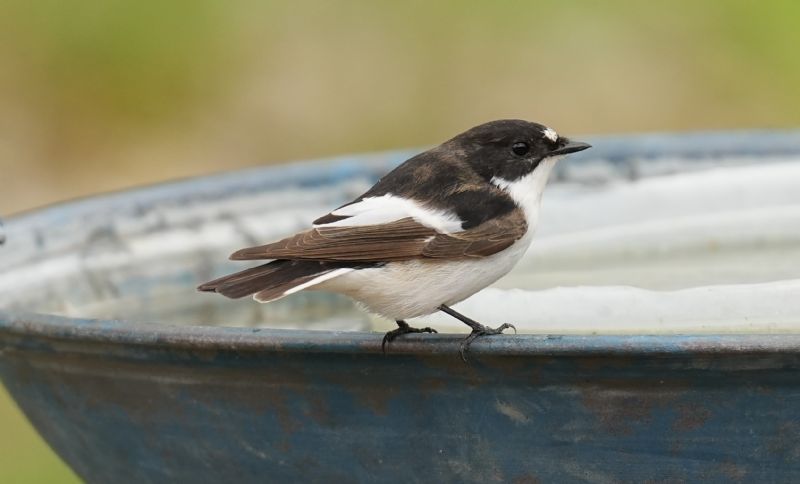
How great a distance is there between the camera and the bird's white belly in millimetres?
3430

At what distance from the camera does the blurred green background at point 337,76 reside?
9695 mm

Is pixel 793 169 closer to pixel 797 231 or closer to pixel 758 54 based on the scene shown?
pixel 797 231

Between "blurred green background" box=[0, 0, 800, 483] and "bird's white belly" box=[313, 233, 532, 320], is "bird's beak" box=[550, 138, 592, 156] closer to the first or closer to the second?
"bird's white belly" box=[313, 233, 532, 320]

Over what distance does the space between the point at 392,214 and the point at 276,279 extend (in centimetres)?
38

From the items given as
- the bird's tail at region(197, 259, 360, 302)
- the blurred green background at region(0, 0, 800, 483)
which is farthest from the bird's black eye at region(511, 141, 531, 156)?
the blurred green background at region(0, 0, 800, 483)

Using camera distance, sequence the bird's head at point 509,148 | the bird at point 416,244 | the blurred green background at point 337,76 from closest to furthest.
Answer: the bird at point 416,244 < the bird's head at point 509,148 < the blurred green background at point 337,76

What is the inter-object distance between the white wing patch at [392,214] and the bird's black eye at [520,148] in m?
0.40

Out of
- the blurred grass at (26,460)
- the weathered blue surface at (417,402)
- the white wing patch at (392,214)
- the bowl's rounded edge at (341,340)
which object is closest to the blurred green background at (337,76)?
the blurred grass at (26,460)

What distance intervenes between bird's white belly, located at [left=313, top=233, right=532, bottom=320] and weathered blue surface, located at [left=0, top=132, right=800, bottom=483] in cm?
45

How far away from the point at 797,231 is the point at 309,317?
158 cm

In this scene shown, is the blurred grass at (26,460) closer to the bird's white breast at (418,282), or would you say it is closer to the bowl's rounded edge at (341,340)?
the bird's white breast at (418,282)

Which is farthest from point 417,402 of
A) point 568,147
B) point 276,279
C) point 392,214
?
point 568,147

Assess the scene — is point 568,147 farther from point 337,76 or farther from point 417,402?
point 337,76

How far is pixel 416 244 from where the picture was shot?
3.47m
